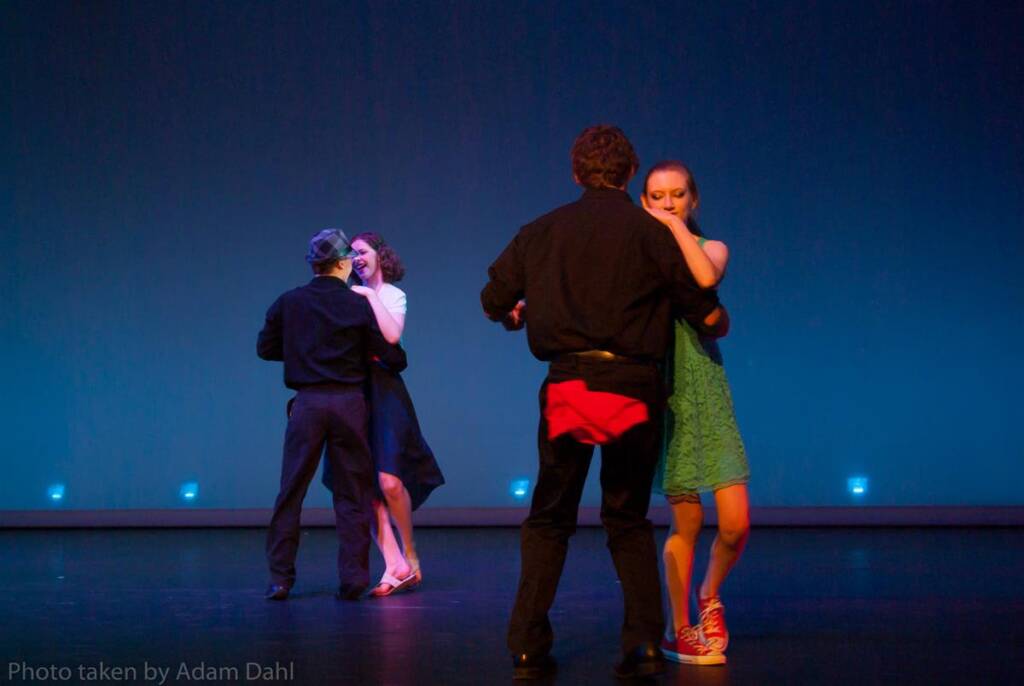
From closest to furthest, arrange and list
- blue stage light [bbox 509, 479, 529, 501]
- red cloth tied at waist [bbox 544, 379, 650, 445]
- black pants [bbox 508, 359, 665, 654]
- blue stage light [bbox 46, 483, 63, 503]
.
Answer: red cloth tied at waist [bbox 544, 379, 650, 445] < black pants [bbox 508, 359, 665, 654] < blue stage light [bbox 509, 479, 529, 501] < blue stage light [bbox 46, 483, 63, 503]

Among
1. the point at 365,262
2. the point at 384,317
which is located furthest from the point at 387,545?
the point at 365,262

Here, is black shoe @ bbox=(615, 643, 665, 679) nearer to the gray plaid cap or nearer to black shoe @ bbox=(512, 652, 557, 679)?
black shoe @ bbox=(512, 652, 557, 679)

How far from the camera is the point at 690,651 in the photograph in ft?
9.41

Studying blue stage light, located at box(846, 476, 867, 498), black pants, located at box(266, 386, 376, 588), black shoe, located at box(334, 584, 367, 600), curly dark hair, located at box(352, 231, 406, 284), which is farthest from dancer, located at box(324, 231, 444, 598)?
blue stage light, located at box(846, 476, 867, 498)

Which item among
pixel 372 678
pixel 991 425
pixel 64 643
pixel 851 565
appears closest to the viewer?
pixel 372 678

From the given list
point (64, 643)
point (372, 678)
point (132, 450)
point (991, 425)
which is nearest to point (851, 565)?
point (991, 425)

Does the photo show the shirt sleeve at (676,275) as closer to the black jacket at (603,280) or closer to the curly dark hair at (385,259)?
the black jacket at (603,280)

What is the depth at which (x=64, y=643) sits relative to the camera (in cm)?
314

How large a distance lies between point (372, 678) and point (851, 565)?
2830 millimetres

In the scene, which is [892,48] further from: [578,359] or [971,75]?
[578,359]

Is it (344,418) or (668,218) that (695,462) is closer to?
(668,218)

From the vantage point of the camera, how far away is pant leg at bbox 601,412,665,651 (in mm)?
2693

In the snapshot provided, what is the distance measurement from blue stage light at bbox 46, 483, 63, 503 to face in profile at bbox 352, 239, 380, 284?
3.48m

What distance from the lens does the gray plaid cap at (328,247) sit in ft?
14.0
